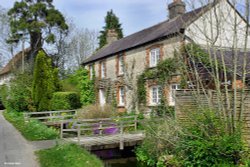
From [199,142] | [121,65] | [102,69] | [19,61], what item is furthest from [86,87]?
[19,61]

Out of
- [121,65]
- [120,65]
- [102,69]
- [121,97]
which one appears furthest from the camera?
[102,69]

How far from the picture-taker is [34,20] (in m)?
38.5

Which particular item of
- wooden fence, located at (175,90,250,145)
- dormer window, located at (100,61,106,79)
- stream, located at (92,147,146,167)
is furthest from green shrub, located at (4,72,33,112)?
wooden fence, located at (175,90,250,145)

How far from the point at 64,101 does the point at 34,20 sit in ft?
59.9

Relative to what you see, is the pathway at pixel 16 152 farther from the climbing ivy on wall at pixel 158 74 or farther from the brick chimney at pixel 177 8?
the brick chimney at pixel 177 8

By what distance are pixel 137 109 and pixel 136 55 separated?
3985 mm

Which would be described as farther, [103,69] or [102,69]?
[102,69]

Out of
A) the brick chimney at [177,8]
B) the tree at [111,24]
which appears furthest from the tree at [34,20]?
the brick chimney at [177,8]

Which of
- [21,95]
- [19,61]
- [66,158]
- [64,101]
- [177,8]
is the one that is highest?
[177,8]

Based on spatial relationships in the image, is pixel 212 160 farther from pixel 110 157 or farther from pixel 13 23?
pixel 13 23

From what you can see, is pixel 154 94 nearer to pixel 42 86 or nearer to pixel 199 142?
pixel 199 142

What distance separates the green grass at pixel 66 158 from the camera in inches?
358

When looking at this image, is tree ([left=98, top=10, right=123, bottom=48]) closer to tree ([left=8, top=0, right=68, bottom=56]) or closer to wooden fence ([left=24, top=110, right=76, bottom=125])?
tree ([left=8, top=0, right=68, bottom=56])

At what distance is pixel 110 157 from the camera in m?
14.5
